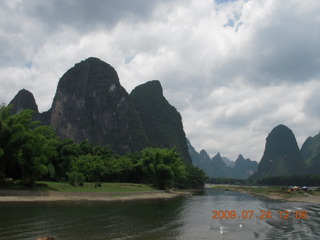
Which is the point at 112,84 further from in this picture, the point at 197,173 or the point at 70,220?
the point at 70,220

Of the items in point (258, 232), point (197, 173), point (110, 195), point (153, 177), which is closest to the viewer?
point (258, 232)

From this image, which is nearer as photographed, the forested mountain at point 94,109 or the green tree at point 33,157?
the green tree at point 33,157

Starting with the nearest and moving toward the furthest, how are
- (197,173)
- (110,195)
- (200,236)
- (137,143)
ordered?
(200,236)
(110,195)
(197,173)
(137,143)

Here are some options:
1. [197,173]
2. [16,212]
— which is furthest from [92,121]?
[16,212]

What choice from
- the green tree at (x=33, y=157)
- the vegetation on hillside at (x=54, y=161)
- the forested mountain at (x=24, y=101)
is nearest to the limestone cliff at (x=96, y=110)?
the forested mountain at (x=24, y=101)

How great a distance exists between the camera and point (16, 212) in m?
22.6

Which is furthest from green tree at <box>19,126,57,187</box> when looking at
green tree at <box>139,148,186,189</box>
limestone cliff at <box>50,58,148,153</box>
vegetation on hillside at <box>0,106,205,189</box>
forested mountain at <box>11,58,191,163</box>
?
limestone cliff at <box>50,58,148,153</box>

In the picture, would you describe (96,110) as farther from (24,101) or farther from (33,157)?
→ (33,157)

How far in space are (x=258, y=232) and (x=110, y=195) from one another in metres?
29.8

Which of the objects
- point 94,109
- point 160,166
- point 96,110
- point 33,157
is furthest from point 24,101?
point 33,157
